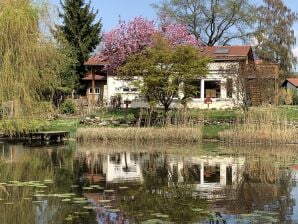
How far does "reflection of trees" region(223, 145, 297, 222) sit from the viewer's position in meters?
11.6

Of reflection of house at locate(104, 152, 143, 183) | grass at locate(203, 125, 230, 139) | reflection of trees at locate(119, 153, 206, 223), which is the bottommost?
reflection of trees at locate(119, 153, 206, 223)

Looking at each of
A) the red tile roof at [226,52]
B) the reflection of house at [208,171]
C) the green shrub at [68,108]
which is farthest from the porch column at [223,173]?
the red tile roof at [226,52]

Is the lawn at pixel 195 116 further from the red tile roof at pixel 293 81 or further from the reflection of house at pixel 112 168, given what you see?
the red tile roof at pixel 293 81

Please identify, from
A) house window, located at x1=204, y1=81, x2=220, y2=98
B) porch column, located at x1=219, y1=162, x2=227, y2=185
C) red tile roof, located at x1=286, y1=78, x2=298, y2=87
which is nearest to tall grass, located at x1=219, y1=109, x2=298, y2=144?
porch column, located at x1=219, y1=162, x2=227, y2=185

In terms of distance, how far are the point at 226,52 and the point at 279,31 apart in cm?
2190

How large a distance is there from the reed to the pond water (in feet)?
11.4

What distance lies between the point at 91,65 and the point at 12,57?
24.4 m

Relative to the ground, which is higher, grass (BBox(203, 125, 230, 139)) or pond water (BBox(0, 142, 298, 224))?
grass (BBox(203, 125, 230, 139))

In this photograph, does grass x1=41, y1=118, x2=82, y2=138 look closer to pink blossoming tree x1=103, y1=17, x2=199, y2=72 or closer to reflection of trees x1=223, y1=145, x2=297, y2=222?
pink blossoming tree x1=103, y1=17, x2=199, y2=72

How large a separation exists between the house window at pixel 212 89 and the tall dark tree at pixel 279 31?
22592 millimetres

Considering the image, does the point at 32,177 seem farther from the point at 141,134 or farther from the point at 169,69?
the point at 169,69

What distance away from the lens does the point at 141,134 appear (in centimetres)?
2759

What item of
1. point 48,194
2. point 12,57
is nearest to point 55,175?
point 48,194

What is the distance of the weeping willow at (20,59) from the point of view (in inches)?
829
